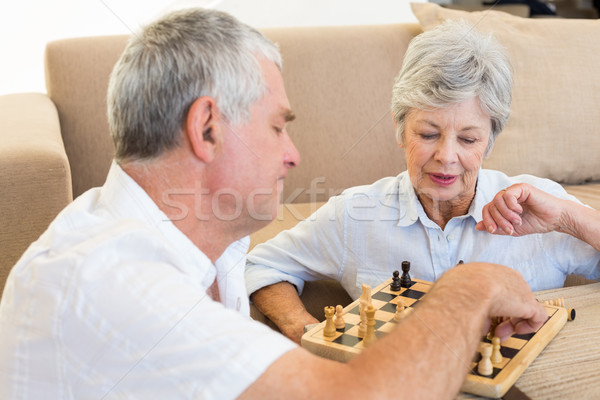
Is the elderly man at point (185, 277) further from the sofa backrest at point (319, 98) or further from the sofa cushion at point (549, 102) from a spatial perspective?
the sofa cushion at point (549, 102)

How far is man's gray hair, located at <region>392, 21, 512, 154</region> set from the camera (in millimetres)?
1450

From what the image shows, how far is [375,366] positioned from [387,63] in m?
1.82

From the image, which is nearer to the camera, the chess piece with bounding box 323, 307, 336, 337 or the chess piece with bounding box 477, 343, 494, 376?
the chess piece with bounding box 477, 343, 494, 376

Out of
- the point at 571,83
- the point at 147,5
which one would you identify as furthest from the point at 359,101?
the point at 147,5

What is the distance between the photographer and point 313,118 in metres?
2.32

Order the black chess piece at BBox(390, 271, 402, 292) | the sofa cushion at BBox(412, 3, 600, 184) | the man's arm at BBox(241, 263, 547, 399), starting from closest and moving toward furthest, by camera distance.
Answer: the man's arm at BBox(241, 263, 547, 399), the black chess piece at BBox(390, 271, 402, 292), the sofa cushion at BBox(412, 3, 600, 184)

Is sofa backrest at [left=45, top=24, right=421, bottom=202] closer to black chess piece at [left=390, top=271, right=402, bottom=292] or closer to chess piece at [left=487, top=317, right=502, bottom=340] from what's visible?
black chess piece at [left=390, top=271, right=402, bottom=292]

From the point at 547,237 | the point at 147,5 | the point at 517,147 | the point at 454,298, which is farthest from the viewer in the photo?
the point at 147,5

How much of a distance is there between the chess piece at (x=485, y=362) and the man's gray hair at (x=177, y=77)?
51cm

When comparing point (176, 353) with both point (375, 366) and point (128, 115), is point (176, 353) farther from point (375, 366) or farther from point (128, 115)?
point (128, 115)

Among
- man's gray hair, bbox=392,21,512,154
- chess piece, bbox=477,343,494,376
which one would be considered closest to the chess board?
chess piece, bbox=477,343,494,376

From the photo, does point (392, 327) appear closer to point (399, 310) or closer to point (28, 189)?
point (399, 310)

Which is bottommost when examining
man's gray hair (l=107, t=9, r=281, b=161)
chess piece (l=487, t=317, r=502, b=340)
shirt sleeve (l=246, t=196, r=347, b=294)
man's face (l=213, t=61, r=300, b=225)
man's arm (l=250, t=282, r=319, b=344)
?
man's arm (l=250, t=282, r=319, b=344)

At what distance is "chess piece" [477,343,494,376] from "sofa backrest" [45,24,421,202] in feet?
4.51
